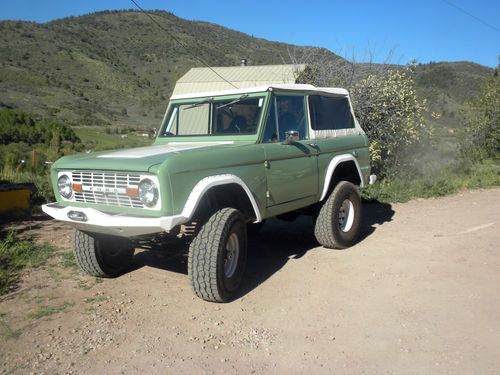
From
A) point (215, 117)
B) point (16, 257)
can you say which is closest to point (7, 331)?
point (16, 257)

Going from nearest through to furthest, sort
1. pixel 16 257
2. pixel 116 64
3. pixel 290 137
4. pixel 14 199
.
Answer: pixel 290 137 < pixel 16 257 < pixel 14 199 < pixel 116 64

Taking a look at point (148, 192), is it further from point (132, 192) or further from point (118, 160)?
point (118, 160)

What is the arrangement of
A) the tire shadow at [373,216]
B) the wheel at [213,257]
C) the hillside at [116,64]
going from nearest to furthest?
the wheel at [213,257], the tire shadow at [373,216], the hillside at [116,64]

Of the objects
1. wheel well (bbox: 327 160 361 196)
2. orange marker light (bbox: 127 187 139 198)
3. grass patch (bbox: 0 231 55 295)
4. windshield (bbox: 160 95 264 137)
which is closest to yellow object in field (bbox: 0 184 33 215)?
grass patch (bbox: 0 231 55 295)

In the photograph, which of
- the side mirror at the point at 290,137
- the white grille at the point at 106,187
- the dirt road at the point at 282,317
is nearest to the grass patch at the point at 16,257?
the dirt road at the point at 282,317

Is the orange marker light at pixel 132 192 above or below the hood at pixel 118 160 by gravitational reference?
below

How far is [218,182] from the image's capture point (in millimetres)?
3875

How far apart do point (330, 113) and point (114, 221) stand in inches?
127

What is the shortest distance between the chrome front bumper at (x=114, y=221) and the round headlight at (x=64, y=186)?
0.14 meters

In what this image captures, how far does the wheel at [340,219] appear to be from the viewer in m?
5.51

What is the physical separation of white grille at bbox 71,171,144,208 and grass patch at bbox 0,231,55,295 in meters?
1.20

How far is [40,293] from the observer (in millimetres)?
4312

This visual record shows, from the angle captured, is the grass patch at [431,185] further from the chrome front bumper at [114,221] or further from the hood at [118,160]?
the chrome front bumper at [114,221]

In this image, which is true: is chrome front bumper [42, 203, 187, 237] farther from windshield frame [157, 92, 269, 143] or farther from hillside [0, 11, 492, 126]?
hillside [0, 11, 492, 126]
